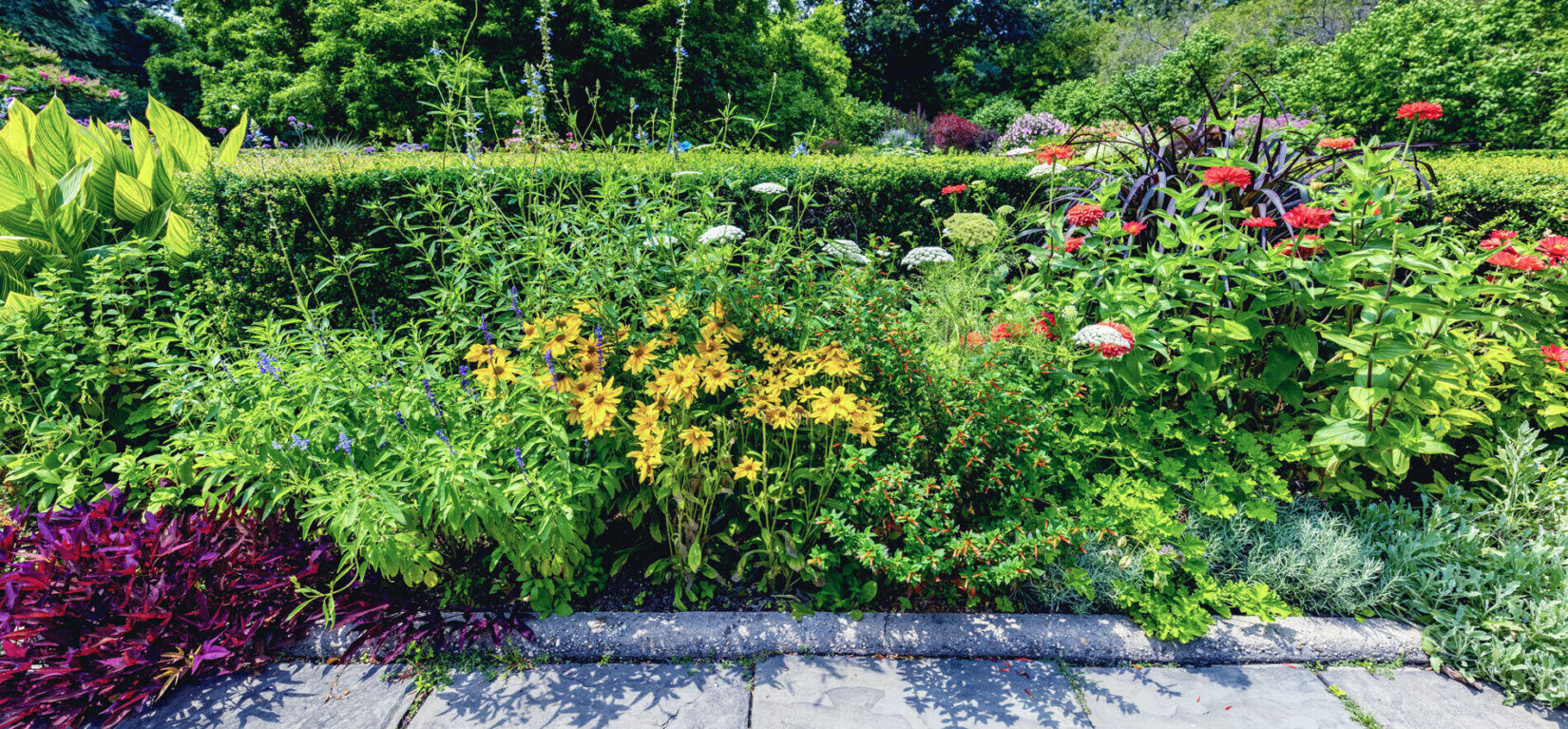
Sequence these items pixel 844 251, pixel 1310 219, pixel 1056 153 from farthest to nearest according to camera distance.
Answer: pixel 1056 153, pixel 844 251, pixel 1310 219

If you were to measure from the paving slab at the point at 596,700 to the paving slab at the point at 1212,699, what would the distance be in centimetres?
99

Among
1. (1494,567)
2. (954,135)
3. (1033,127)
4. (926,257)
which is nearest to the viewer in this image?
(1494,567)

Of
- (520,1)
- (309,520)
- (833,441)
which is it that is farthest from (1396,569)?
(520,1)

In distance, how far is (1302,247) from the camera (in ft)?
7.38

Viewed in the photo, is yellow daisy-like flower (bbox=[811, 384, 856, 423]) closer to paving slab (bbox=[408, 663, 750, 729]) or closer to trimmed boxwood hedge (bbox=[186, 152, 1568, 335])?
paving slab (bbox=[408, 663, 750, 729])

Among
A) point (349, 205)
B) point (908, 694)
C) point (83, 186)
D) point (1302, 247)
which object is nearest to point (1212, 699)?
point (908, 694)

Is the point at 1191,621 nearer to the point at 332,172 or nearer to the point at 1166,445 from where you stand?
the point at 1166,445

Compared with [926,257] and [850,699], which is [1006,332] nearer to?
[926,257]

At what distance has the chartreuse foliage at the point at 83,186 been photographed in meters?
2.84

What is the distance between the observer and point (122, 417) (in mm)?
2549

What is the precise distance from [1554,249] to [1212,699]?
1936mm

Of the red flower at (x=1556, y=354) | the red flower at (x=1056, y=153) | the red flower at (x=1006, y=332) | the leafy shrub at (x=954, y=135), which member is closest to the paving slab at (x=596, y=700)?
the red flower at (x=1006, y=332)

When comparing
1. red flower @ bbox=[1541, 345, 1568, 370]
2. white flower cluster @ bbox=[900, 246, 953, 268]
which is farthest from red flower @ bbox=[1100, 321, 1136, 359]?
red flower @ bbox=[1541, 345, 1568, 370]

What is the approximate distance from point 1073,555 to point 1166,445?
0.65 metres
